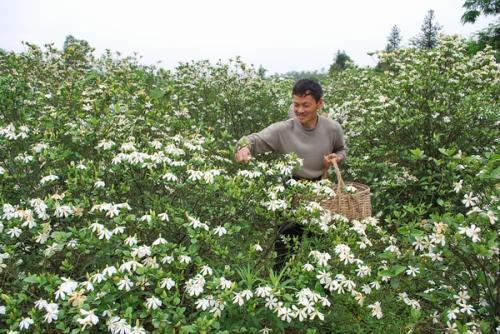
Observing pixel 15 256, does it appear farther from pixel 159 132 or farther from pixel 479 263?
pixel 479 263

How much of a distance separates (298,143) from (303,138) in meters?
0.05

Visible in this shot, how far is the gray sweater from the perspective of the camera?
3.05 metres

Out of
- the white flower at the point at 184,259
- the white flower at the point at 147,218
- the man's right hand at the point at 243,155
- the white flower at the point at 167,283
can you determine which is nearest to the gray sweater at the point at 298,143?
the man's right hand at the point at 243,155

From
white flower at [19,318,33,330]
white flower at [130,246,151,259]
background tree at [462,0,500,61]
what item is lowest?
white flower at [19,318,33,330]

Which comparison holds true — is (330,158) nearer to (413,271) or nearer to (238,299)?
(413,271)

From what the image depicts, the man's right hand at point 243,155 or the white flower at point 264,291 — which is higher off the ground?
the man's right hand at point 243,155

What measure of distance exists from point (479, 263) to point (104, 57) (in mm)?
5591

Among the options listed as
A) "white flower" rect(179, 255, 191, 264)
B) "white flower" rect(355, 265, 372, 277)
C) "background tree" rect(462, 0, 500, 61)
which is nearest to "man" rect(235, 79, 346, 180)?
"white flower" rect(355, 265, 372, 277)

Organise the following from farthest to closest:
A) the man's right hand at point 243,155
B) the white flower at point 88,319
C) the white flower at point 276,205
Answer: the man's right hand at point 243,155 < the white flower at point 276,205 < the white flower at point 88,319

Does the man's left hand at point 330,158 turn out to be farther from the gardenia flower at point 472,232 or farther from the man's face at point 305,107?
the gardenia flower at point 472,232

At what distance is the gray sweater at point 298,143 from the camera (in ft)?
10.00

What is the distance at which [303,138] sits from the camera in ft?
10.1

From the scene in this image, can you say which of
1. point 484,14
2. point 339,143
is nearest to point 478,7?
point 484,14

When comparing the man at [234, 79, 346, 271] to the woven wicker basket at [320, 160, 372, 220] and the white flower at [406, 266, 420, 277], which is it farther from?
the white flower at [406, 266, 420, 277]
